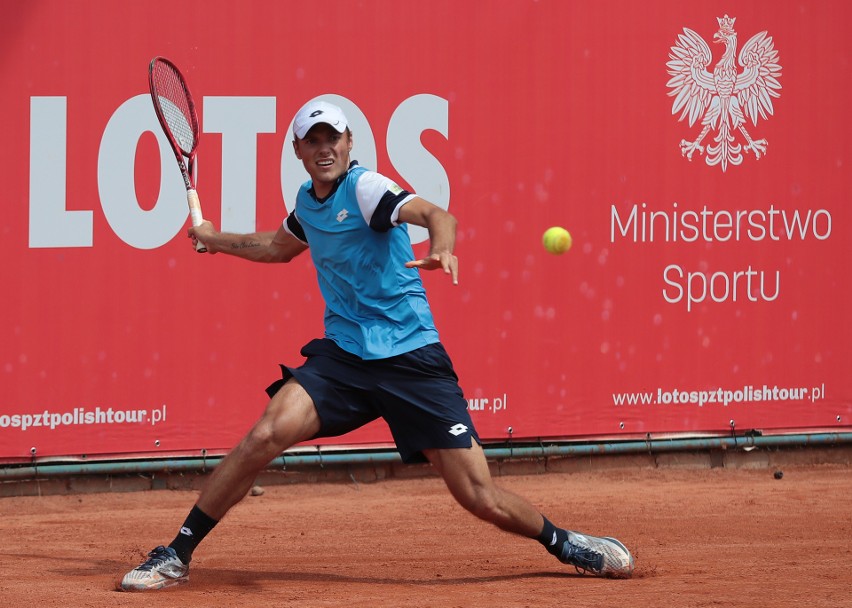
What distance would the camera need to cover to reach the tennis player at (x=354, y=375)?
4371 mm

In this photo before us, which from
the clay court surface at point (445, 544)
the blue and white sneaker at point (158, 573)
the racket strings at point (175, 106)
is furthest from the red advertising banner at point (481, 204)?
the blue and white sneaker at point (158, 573)

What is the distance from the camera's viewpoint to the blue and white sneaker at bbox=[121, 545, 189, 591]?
4406 mm

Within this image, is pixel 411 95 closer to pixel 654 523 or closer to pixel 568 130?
pixel 568 130

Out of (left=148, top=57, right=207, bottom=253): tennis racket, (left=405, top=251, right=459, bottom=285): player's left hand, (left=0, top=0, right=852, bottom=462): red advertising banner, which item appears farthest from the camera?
(left=0, top=0, right=852, bottom=462): red advertising banner

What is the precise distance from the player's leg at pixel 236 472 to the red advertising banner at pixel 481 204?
194 centimetres

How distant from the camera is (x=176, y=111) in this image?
5.38m

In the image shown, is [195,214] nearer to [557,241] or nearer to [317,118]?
[317,118]

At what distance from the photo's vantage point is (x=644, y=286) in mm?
6855

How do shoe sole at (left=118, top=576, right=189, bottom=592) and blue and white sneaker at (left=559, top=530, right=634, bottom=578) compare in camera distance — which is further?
blue and white sneaker at (left=559, top=530, right=634, bottom=578)

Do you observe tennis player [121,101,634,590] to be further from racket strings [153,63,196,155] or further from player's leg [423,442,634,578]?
racket strings [153,63,196,155]

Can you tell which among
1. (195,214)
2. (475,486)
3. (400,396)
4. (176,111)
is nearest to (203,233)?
(195,214)

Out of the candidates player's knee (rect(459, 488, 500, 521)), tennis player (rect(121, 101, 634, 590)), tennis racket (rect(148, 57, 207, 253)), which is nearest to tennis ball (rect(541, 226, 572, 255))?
tennis player (rect(121, 101, 634, 590))

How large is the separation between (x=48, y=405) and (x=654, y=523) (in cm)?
294

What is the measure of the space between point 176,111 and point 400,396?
1762mm
